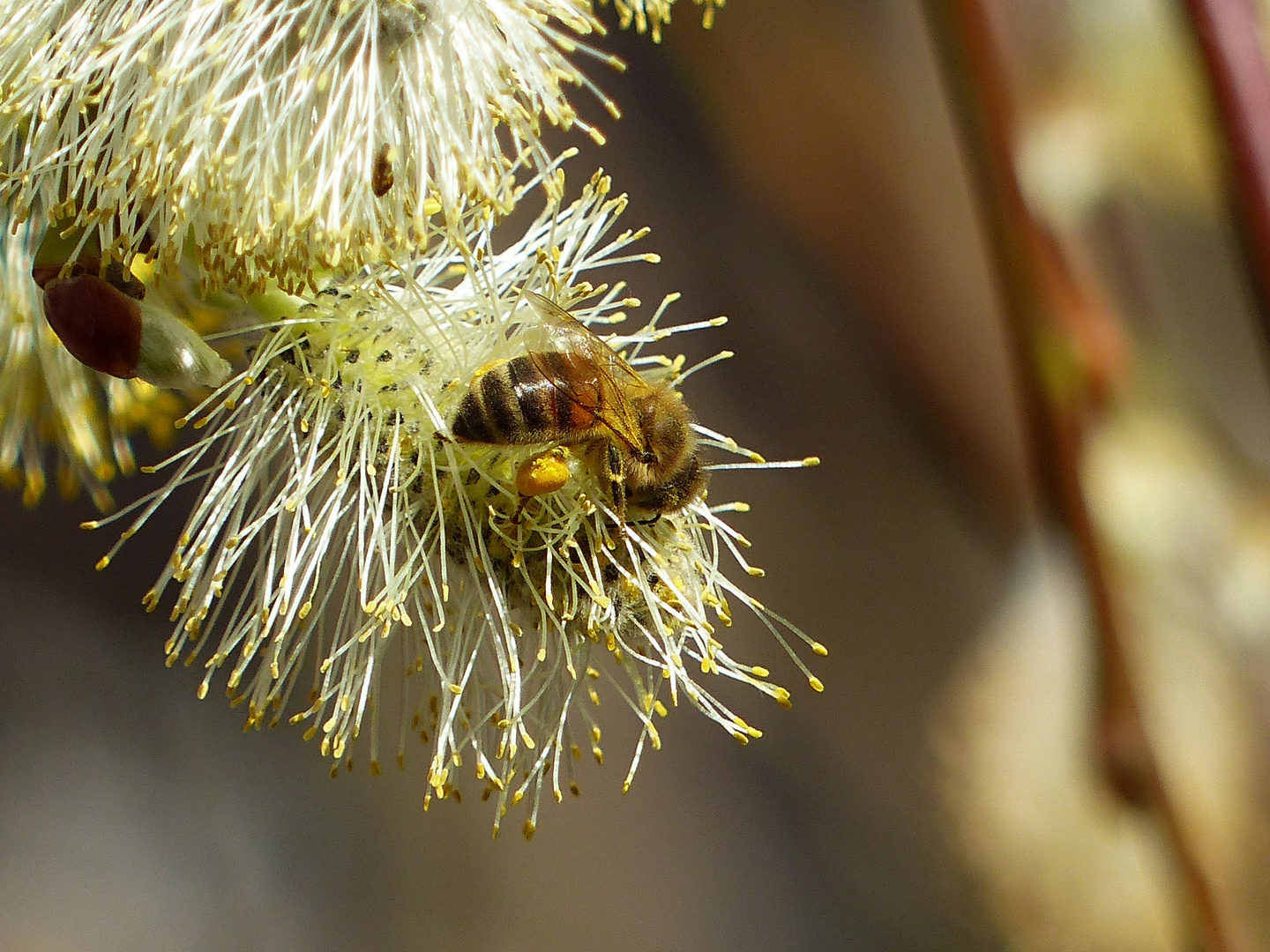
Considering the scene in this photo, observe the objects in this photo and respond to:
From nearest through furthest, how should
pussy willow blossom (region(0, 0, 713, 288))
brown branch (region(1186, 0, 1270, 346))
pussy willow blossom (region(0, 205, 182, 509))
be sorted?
pussy willow blossom (region(0, 0, 713, 288)) < pussy willow blossom (region(0, 205, 182, 509)) < brown branch (region(1186, 0, 1270, 346))

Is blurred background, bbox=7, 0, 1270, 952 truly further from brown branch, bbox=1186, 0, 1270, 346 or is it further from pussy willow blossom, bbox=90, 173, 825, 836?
pussy willow blossom, bbox=90, 173, 825, 836

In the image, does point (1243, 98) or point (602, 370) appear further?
point (1243, 98)

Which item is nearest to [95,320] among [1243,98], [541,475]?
[541,475]

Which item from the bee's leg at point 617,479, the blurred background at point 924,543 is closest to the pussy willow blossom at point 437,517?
the bee's leg at point 617,479

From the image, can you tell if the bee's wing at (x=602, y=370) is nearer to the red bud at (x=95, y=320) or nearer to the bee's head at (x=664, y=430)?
the bee's head at (x=664, y=430)

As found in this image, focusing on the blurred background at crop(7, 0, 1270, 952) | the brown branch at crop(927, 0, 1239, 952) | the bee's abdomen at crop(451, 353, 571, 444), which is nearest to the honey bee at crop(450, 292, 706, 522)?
the bee's abdomen at crop(451, 353, 571, 444)

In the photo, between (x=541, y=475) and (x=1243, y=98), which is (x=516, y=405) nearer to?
(x=541, y=475)
